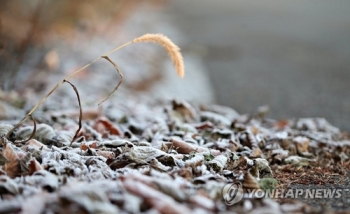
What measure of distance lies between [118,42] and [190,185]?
17.0 feet

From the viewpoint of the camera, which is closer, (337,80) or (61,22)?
(337,80)

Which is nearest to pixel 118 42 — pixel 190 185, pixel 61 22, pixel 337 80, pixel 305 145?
pixel 61 22

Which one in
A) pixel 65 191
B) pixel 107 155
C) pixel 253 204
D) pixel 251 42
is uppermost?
pixel 251 42

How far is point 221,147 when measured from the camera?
1.77m

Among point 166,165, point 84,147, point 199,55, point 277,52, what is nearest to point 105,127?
point 84,147

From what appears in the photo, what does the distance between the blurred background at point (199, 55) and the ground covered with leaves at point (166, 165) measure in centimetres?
95

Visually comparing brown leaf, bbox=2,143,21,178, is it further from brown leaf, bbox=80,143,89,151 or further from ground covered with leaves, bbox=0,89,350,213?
brown leaf, bbox=80,143,89,151

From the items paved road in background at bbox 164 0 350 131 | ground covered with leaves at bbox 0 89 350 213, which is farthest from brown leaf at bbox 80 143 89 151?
paved road in background at bbox 164 0 350 131

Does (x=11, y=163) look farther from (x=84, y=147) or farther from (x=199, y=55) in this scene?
(x=199, y=55)

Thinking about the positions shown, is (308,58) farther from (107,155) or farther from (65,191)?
(65,191)

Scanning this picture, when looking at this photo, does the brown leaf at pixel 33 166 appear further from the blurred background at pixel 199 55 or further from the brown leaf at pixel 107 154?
the blurred background at pixel 199 55

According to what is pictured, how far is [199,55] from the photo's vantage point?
6.04 m

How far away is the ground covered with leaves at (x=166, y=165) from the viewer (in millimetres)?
1052

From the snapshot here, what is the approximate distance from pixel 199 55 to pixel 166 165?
469 cm
